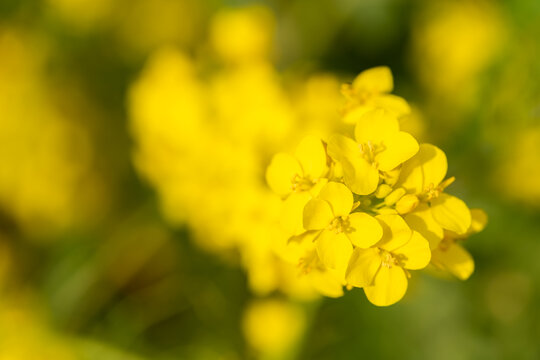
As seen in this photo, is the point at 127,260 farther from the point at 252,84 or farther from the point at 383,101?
the point at 383,101

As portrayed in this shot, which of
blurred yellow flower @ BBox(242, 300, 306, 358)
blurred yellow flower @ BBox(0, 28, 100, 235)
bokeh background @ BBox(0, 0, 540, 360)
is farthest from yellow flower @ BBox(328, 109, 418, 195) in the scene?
blurred yellow flower @ BBox(0, 28, 100, 235)

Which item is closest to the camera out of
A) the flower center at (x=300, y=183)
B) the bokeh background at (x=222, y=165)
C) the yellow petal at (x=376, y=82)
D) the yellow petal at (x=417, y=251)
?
the yellow petal at (x=417, y=251)

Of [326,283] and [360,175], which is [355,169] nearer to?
[360,175]

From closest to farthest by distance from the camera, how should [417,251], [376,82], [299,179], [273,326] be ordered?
[417,251] → [299,179] → [376,82] → [273,326]

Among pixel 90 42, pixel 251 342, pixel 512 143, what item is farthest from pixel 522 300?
pixel 90 42

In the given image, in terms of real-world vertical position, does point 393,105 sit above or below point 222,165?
above

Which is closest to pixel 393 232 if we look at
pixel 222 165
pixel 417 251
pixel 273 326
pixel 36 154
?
pixel 417 251

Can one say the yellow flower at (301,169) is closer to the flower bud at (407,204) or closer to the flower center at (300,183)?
the flower center at (300,183)

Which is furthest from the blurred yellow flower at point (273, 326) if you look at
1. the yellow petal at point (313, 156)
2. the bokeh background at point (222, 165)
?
the yellow petal at point (313, 156)
